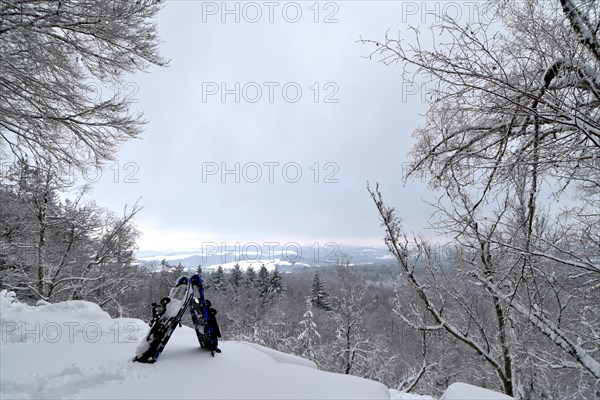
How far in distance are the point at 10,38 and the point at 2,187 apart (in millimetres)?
7645

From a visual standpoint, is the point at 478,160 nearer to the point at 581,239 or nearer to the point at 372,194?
the point at 581,239

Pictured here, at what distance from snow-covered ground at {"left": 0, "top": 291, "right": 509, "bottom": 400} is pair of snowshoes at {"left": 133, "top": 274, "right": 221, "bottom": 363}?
0.14m

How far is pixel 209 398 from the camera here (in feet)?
8.59

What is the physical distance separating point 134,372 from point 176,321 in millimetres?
764

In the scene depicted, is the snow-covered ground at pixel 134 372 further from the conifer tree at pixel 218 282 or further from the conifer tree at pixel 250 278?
the conifer tree at pixel 250 278

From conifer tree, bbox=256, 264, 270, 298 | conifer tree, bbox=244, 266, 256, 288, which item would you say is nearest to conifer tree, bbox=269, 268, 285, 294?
conifer tree, bbox=256, 264, 270, 298

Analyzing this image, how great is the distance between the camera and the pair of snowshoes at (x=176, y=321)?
3.44m

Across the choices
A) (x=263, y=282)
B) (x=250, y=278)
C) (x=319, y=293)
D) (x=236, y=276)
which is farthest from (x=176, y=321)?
(x=236, y=276)

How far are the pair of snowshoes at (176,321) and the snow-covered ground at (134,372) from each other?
0.45ft

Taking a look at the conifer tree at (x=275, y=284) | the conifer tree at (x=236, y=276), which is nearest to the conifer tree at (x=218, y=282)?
the conifer tree at (x=236, y=276)

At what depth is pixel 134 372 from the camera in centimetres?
308

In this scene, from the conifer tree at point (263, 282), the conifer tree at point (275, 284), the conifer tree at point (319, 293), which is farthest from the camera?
the conifer tree at point (263, 282)

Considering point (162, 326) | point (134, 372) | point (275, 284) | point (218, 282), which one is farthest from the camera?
point (218, 282)

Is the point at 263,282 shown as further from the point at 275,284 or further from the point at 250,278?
the point at 250,278
